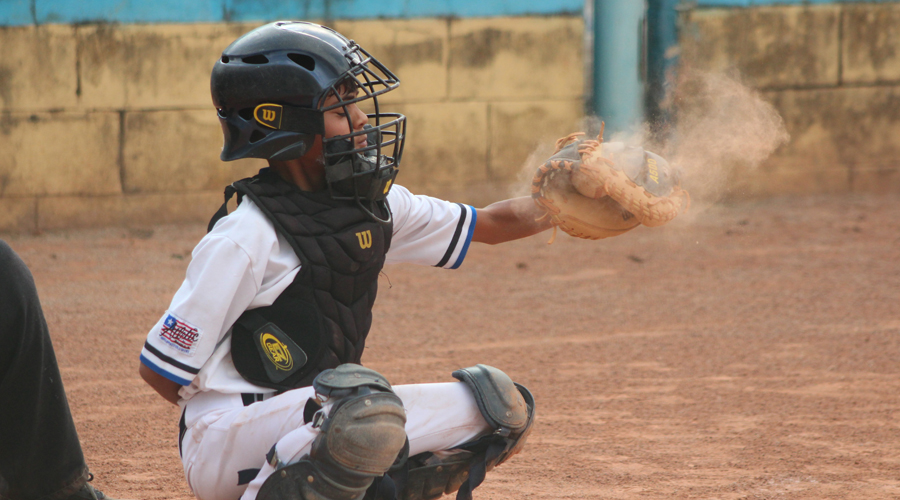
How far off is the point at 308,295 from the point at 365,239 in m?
0.20

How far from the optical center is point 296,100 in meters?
2.29

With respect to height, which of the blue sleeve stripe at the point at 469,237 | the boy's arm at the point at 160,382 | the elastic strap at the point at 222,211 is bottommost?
the boy's arm at the point at 160,382

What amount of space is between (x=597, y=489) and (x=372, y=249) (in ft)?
3.59

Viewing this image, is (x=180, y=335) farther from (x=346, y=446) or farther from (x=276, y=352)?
(x=346, y=446)

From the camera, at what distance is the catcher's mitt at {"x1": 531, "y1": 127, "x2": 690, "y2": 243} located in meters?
2.58

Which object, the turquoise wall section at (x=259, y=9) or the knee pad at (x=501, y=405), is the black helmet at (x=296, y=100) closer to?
the knee pad at (x=501, y=405)

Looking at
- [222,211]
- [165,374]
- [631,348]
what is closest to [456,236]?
[222,211]

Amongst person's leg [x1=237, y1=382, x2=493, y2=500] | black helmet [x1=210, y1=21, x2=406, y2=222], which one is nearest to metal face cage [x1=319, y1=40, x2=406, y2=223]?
black helmet [x1=210, y1=21, x2=406, y2=222]

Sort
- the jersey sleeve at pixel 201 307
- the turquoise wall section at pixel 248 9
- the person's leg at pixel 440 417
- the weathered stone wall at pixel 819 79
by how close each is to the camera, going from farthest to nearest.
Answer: the weathered stone wall at pixel 819 79 → the turquoise wall section at pixel 248 9 → the person's leg at pixel 440 417 → the jersey sleeve at pixel 201 307

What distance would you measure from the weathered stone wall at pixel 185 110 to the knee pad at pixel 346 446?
5.99 m

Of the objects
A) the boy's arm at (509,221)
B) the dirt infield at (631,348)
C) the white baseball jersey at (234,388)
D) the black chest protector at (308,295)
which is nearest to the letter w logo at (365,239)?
the black chest protector at (308,295)

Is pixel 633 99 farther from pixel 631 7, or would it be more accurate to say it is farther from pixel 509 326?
pixel 509 326

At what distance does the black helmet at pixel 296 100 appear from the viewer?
2270 mm

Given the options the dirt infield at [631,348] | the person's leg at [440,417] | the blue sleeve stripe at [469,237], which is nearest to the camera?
the person's leg at [440,417]
